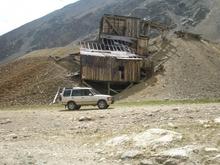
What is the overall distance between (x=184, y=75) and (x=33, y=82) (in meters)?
18.8

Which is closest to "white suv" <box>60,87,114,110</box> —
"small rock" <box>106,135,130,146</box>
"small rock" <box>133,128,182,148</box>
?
"small rock" <box>106,135,130,146</box>

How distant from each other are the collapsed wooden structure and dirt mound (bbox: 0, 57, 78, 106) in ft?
10.3

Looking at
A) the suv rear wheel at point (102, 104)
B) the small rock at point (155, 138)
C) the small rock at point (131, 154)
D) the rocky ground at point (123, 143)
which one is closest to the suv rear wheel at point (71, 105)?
the suv rear wheel at point (102, 104)

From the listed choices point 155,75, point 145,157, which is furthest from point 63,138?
point 155,75

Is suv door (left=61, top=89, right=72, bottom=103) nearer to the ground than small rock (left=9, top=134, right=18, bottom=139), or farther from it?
farther from it

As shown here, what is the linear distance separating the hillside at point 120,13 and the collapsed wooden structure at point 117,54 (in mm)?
62782

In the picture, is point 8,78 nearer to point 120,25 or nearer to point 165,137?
point 120,25

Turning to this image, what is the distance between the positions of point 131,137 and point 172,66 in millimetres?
46967

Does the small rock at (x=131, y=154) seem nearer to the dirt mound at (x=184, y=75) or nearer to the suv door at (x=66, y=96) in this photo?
the suv door at (x=66, y=96)

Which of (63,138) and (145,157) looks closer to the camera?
(145,157)

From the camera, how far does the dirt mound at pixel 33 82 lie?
58.8m

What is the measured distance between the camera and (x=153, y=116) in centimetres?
2536

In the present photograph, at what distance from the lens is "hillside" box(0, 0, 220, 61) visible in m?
146

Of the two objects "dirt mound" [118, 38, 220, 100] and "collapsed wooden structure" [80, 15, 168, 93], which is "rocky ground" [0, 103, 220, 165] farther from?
"collapsed wooden structure" [80, 15, 168, 93]
